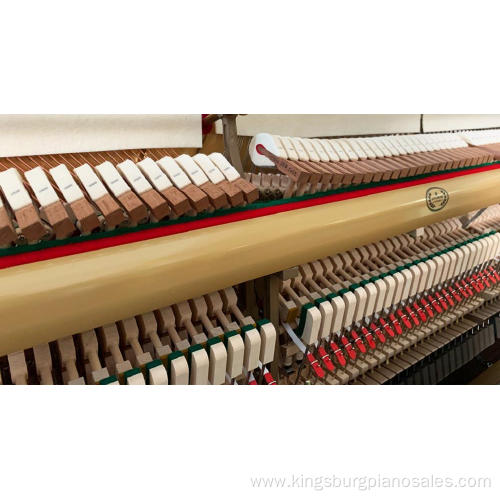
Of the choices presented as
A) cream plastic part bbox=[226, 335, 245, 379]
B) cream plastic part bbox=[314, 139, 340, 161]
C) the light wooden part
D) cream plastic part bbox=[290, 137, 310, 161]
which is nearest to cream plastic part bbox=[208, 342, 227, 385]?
cream plastic part bbox=[226, 335, 245, 379]

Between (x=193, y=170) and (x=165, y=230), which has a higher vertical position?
(x=193, y=170)

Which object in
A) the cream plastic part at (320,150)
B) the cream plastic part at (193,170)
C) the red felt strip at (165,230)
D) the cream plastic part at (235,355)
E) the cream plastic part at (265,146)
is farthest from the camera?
the cream plastic part at (320,150)

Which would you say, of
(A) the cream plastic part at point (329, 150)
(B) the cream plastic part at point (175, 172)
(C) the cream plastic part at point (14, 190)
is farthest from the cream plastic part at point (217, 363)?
(A) the cream plastic part at point (329, 150)

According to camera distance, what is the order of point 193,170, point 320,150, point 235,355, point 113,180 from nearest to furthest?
1. point 113,180
2. point 193,170
3. point 235,355
4. point 320,150

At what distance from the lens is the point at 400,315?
6.97ft

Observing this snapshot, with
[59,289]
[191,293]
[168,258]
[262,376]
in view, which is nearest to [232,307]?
[262,376]

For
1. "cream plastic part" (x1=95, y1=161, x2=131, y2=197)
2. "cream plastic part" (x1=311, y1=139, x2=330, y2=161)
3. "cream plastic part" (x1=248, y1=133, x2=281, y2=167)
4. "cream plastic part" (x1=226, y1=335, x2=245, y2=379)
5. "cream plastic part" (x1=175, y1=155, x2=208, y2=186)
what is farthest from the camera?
"cream plastic part" (x1=311, y1=139, x2=330, y2=161)

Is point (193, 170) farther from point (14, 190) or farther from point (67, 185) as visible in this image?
point (14, 190)

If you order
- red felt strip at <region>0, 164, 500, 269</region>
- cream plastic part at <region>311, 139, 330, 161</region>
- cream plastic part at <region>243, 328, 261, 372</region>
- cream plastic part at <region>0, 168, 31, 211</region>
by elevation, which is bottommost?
cream plastic part at <region>243, 328, 261, 372</region>

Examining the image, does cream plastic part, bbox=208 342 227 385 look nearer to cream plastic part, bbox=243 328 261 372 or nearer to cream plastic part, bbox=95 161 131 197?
cream plastic part, bbox=243 328 261 372

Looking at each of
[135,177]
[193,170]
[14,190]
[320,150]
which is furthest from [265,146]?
[14,190]

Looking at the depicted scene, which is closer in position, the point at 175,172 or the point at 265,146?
the point at 175,172

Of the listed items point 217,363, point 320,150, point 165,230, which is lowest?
point 217,363

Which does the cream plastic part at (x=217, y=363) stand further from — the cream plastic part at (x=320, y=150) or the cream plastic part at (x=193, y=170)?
the cream plastic part at (x=320, y=150)
